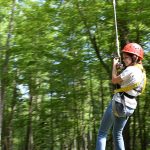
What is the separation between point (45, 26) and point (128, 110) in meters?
12.6

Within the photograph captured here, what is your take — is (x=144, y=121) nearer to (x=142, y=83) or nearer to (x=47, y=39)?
(x=47, y=39)

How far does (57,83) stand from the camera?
2169 cm

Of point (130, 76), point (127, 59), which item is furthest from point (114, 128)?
point (127, 59)

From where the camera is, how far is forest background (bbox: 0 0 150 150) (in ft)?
46.4

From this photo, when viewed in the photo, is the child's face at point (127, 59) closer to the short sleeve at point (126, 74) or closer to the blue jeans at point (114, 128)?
the short sleeve at point (126, 74)

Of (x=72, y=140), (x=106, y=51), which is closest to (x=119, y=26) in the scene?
(x=106, y=51)

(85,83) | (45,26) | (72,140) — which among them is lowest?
(72,140)

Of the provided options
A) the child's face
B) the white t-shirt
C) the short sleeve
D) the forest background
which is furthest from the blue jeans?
the forest background

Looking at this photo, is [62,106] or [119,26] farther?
[62,106]

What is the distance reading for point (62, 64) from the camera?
61.8 ft

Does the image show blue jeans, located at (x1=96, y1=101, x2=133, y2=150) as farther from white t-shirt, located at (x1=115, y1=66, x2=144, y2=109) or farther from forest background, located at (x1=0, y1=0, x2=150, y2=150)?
forest background, located at (x1=0, y1=0, x2=150, y2=150)

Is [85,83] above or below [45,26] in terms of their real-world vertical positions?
below

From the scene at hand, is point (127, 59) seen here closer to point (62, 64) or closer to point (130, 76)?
point (130, 76)

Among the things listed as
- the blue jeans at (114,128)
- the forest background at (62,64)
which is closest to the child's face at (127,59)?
the blue jeans at (114,128)
